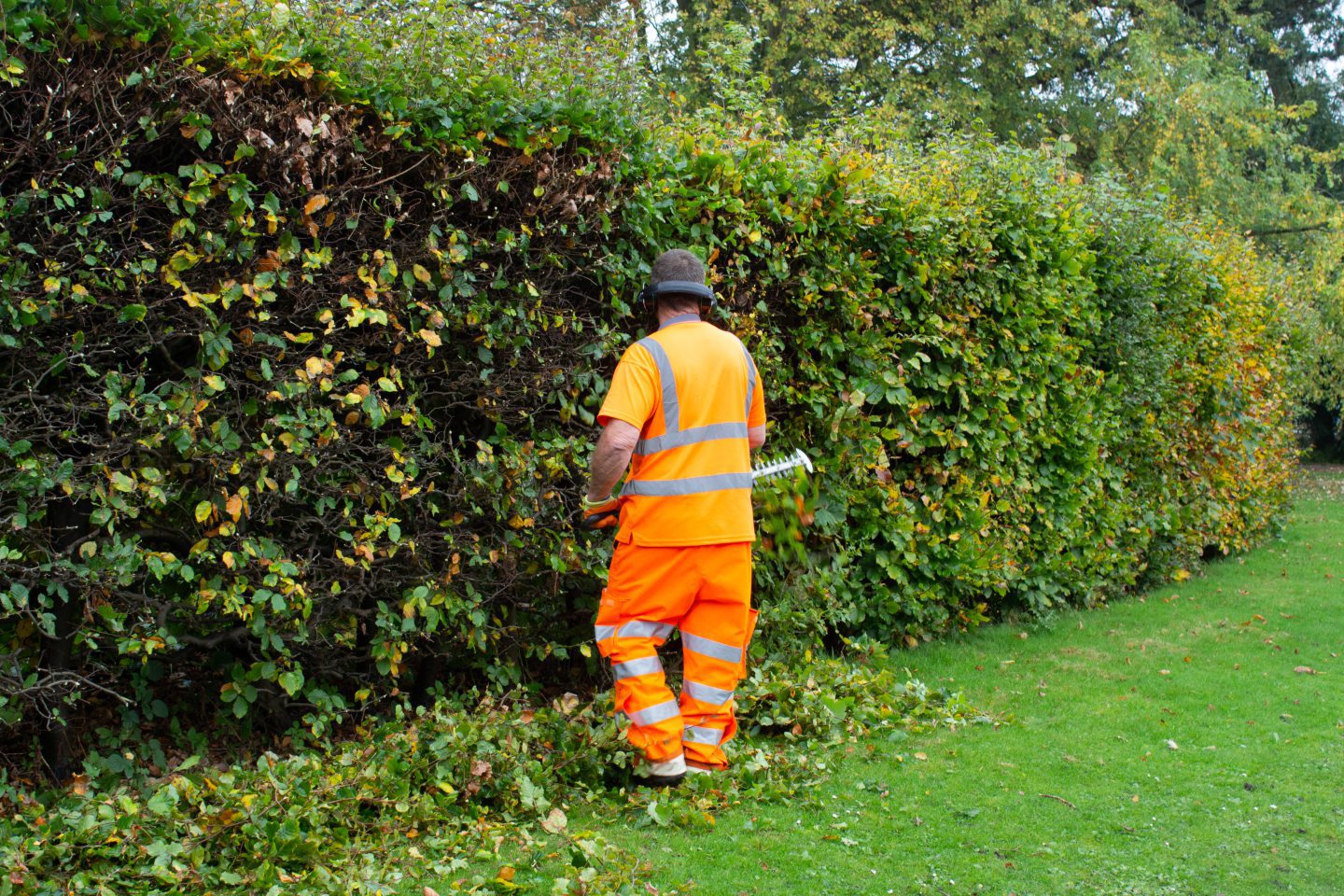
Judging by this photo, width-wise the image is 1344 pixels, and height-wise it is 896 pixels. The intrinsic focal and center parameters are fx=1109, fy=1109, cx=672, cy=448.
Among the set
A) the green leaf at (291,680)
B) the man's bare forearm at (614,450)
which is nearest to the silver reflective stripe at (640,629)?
the man's bare forearm at (614,450)

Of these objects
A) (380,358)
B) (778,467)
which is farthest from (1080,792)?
(380,358)

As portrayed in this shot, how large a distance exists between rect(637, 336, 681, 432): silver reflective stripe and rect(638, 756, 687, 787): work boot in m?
1.34

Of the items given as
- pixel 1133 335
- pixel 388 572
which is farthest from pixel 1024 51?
pixel 388 572

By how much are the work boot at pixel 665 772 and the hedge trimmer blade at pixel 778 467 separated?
1.64 m

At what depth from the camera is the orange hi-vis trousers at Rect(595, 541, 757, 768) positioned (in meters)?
4.44

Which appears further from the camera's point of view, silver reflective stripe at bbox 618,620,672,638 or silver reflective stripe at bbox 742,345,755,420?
silver reflective stripe at bbox 742,345,755,420

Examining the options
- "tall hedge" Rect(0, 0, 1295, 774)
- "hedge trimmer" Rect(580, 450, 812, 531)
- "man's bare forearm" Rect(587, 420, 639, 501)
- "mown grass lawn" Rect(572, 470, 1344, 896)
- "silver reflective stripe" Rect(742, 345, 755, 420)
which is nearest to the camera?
"tall hedge" Rect(0, 0, 1295, 774)

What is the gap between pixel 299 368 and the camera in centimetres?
416

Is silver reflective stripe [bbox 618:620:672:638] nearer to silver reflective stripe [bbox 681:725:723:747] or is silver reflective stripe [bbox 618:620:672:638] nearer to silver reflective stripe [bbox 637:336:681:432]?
silver reflective stripe [bbox 681:725:723:747]

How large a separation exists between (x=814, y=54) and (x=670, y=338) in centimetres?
1811

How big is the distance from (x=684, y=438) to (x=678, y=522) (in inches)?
13.6

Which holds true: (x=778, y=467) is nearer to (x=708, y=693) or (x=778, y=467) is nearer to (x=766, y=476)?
(x=766, y=476)

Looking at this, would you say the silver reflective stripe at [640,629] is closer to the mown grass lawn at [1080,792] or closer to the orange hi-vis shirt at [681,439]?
the orange hi-vis shirt at [681,439]

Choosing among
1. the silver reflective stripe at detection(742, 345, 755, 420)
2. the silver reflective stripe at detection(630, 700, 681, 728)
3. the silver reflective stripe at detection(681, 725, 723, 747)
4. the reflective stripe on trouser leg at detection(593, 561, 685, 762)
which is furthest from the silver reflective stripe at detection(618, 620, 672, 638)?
the silver reflective stripe at detection(742, 345, 755, 420)
